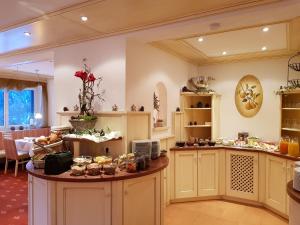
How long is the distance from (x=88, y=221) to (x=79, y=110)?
1533 millimetres

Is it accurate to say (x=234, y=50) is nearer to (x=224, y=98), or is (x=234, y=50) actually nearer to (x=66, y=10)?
(x=224, y=98)

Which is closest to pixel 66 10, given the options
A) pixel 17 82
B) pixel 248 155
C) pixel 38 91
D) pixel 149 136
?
pixel 149 136

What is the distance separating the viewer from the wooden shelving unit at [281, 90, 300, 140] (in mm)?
3926

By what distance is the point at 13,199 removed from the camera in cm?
406

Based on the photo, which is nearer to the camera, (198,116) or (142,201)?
A: (142,201)

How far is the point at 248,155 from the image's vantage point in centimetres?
388

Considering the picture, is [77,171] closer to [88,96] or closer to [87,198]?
[87,198]

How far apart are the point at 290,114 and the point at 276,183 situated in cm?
120

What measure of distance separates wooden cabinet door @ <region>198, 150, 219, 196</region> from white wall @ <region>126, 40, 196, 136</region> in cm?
74

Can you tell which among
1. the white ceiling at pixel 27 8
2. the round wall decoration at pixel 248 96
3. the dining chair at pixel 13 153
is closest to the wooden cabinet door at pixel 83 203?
the white ceiling at pixel 27 8

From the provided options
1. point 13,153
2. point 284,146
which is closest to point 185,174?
point 284,146

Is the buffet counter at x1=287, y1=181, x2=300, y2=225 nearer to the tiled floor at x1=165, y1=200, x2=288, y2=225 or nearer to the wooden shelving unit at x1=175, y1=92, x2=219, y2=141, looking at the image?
the tiled floor at x1=165, y1=200, x2=288, y2=225

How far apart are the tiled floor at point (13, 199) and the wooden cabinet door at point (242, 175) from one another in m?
3.09

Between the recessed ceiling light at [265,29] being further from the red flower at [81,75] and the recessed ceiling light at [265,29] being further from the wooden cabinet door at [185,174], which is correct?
the red flower at [81,75]
